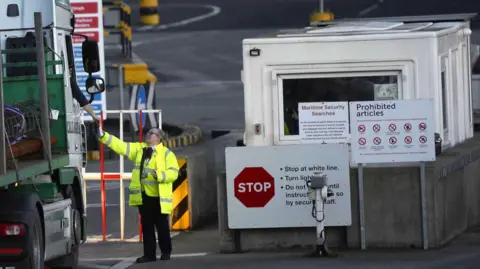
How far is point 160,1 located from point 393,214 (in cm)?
3738

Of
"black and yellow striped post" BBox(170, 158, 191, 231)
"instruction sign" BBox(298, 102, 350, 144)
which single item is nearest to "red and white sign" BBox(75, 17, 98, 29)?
"black and yellow striped post" BBox(170, 158, 191, 231)

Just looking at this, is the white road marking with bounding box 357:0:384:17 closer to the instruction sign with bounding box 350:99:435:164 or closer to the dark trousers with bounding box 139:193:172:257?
the instruction sign with bounding box 350:99:435:164

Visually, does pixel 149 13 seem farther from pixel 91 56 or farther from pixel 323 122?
pixel 91 56

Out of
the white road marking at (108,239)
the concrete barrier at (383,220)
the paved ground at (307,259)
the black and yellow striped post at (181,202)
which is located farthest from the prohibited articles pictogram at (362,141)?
the white road marking at (108,239)

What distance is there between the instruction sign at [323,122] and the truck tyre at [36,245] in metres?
3.80

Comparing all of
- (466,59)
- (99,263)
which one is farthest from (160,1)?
(99,263)

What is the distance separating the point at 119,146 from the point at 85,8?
10.1m

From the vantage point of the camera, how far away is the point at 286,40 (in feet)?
56.6

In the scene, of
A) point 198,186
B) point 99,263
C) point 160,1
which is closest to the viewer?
point 99,263

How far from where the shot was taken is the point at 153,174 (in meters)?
15.9

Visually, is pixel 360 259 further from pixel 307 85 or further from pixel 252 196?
pixel 307 85

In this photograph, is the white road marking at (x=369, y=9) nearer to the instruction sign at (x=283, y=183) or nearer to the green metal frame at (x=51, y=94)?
the instruction sign at (x=283, y=183)

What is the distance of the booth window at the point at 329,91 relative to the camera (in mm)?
17453

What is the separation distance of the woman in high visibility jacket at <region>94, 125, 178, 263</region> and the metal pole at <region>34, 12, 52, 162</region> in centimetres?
223
